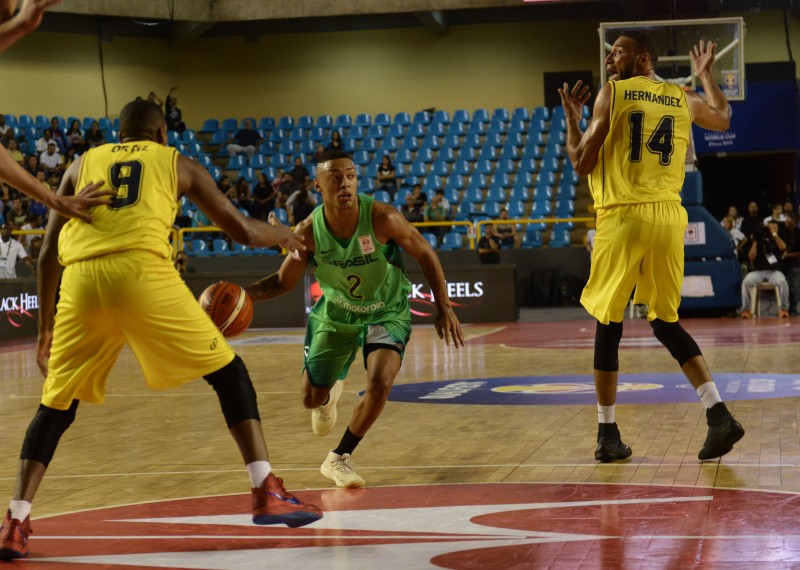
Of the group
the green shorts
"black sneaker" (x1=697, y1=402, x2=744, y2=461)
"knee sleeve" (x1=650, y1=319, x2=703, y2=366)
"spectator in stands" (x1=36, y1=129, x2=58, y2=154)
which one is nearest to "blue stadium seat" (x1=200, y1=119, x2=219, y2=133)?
"spectator in stands" (x1=36, y1=129, x2=58, y2=154)

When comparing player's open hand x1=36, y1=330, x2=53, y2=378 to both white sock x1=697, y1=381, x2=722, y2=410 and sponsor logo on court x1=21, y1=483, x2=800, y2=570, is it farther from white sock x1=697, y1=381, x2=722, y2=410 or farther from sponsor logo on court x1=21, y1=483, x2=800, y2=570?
white sock x1=697, y1=381, x2=722, y2=410

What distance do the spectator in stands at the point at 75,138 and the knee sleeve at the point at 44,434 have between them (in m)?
20.6

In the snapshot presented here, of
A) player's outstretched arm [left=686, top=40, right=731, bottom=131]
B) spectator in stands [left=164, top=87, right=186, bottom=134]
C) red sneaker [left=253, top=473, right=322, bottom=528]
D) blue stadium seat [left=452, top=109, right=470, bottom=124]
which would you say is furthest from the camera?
spectator in stands [left=164, top=87, right=186, bottom=134]

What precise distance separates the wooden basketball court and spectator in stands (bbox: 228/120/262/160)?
16584mm

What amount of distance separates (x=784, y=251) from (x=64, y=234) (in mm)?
15174

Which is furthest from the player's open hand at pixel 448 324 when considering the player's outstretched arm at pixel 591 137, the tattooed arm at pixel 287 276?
the player's outstretched arm at pixel 591 137

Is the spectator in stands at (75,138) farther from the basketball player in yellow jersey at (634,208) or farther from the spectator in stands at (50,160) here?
the basketball player in yellow jersey at (634,208)

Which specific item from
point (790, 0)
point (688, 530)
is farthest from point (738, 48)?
point (688, 530)

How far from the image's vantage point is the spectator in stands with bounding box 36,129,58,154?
2373 centimetres

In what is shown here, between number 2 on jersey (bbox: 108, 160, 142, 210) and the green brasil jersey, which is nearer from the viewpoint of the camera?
number 2 on jersey (bbox: 108, 160, 142, 210)

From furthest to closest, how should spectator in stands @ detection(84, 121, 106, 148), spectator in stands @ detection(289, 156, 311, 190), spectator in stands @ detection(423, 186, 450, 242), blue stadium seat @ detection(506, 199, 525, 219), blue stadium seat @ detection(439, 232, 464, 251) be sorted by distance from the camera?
1. spectator in stands @ detection(84, 121, 106, 148)
2. blue stadium seat @ detection(506, 199, 525, 219)
3. spectator in stands @ detection(289, 156, 311, 190)
4. blue stadium seat @ detection(439, 232, 464, 251)
5. spectator in stands @ detection(423, 186, 450, 242)

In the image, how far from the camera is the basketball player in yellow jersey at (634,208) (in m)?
5.86

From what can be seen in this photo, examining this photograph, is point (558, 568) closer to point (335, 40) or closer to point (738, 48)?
point (738, 48)

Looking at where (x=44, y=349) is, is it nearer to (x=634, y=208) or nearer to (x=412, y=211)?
(x=634, y=208)
